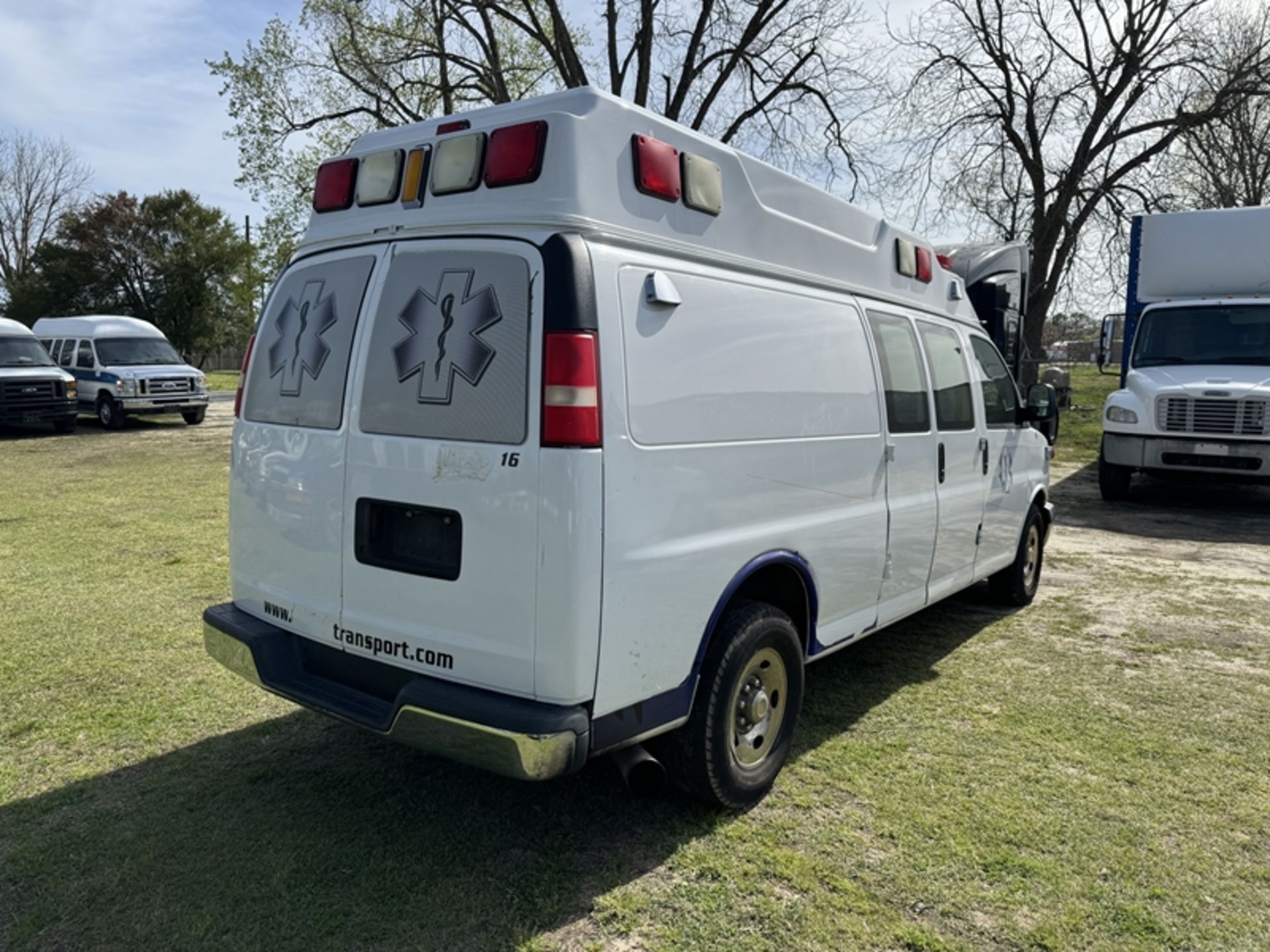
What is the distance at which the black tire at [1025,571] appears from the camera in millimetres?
6379

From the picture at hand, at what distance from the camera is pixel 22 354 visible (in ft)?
60.9

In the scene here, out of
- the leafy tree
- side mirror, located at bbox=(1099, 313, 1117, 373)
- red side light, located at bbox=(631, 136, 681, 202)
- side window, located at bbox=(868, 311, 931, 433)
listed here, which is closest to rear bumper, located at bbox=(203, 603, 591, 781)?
red side light, located at bbox=(631, 136, 681, 202)

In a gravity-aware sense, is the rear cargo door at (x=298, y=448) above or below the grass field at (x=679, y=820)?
above

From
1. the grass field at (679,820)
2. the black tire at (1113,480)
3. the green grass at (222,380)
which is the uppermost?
the green grass at (222,380)

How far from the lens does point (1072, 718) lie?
452cm

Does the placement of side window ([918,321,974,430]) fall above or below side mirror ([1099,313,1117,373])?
below

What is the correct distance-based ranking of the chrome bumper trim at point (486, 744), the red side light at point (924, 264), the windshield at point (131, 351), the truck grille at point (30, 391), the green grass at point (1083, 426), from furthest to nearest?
the windshield at point (131, 351) < the truck grille at point (30, 391) < the green grass at point (1083, 426) < the red side light at point (924, 264) < the chrome bumper trim at point (486, 744)

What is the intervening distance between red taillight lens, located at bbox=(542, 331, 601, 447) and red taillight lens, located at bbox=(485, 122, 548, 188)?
0.59m

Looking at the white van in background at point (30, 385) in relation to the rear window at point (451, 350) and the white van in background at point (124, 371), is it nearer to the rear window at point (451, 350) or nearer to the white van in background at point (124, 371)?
the white van in background at point (124, 371)

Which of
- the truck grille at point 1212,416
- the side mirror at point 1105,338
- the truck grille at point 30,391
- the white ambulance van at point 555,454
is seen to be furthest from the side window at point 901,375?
the truck grille at point 30,391

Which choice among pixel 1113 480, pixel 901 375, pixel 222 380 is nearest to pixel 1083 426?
pixel 1113 480

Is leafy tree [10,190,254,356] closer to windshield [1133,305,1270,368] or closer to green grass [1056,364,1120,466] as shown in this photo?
green grass [1056,364,1120,466]

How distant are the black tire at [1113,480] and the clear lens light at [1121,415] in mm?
442

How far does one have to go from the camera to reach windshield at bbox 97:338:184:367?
19922 mm
